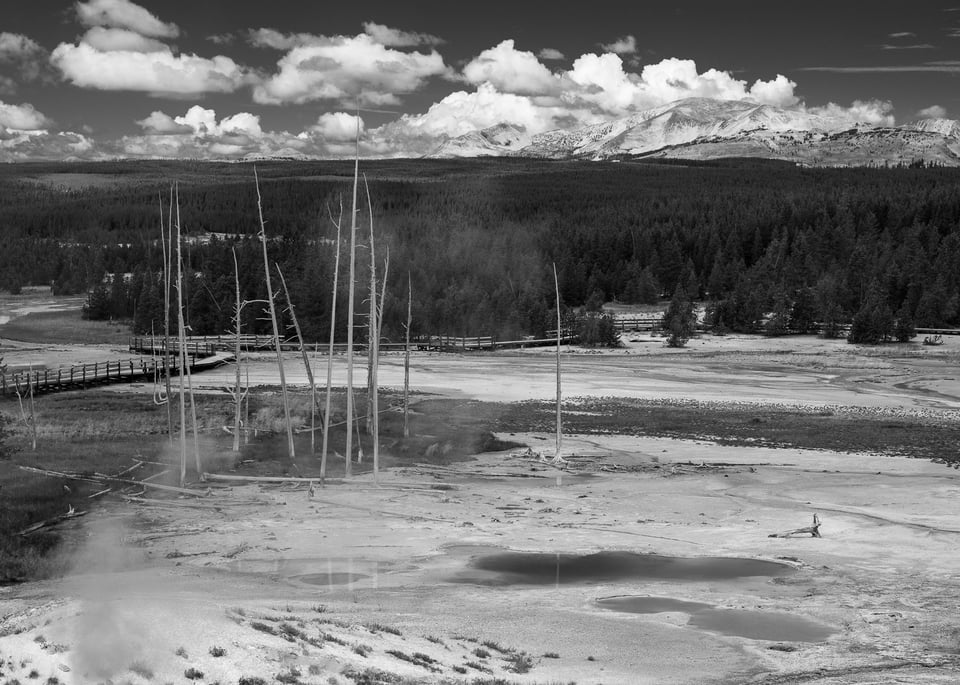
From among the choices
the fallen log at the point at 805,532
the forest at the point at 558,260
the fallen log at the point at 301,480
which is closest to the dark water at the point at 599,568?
the fallen log at the point at 805,532

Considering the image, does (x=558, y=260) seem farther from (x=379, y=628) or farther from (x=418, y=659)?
(x=418, y=659)

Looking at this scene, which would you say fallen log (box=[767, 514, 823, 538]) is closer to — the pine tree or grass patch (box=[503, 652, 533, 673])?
grass patch (box=[503, 652, 533, 673])

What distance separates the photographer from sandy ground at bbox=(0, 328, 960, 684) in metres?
15.7

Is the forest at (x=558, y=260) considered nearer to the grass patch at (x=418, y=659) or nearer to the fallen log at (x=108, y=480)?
the fallen log at (x=108, y=480)

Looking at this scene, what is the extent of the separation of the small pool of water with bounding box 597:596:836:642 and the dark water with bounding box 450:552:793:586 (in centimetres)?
195

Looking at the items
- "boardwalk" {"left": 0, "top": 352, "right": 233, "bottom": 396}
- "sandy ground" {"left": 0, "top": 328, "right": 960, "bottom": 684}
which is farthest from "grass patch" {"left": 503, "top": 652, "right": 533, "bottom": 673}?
"boardwalk" {"left": 0, "top": 352, "right": 233, "bottom": 396}

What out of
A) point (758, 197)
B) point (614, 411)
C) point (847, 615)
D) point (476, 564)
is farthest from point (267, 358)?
point (758, 197)

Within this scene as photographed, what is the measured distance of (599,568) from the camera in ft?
79.5

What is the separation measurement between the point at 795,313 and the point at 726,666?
8210 centimetres

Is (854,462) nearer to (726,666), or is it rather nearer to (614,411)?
(614,411)

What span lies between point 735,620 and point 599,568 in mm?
4739

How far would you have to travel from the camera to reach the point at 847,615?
20.5m

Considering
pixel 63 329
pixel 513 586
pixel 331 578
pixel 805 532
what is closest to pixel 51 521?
pixel 331 578

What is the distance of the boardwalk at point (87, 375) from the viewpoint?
5400 cm
